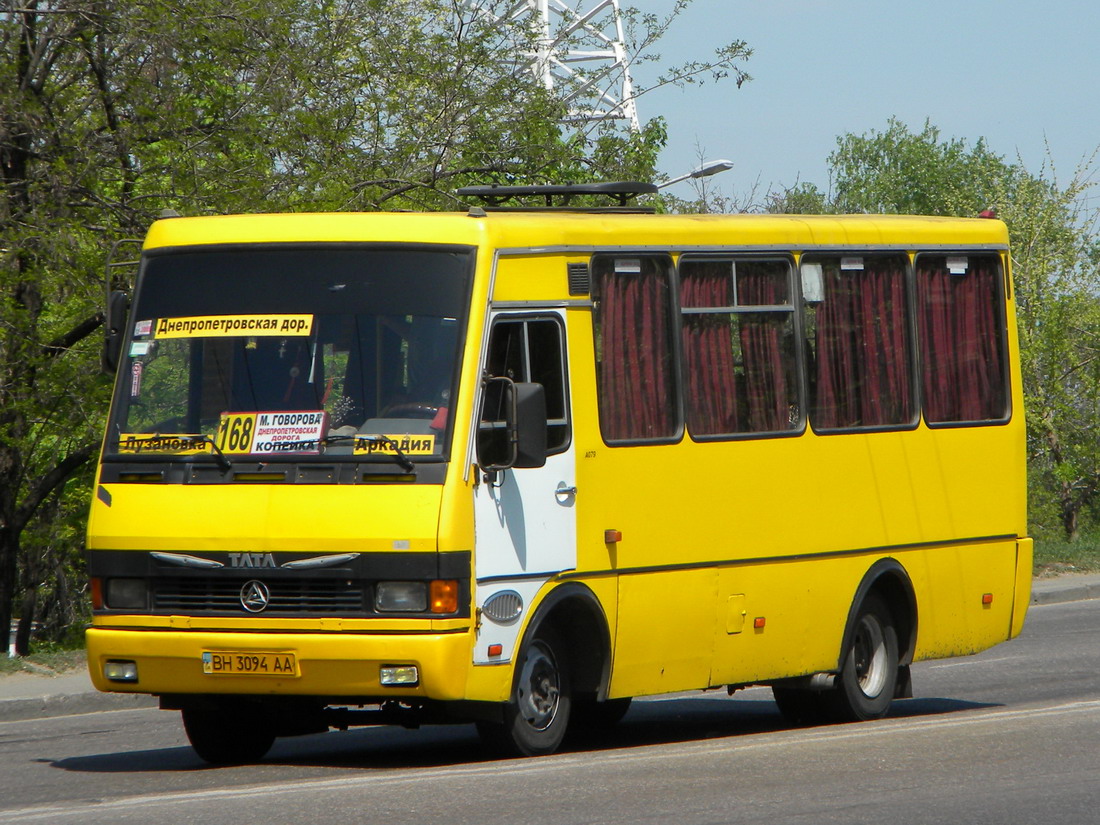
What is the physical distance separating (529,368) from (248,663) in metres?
2.07

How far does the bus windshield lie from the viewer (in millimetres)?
9156

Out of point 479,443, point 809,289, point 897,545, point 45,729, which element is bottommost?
point 45,729

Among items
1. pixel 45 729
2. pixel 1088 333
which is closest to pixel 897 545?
pixel 45 729

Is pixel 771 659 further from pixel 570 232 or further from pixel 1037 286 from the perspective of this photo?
pixel 1037 286

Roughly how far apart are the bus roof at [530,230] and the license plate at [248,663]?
7.01 ft

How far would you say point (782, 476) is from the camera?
1124 cm

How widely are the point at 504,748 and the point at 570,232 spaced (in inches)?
107

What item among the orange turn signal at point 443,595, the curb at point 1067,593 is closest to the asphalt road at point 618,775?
the orange turn signal at point 443,595

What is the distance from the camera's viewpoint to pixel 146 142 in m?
18.4

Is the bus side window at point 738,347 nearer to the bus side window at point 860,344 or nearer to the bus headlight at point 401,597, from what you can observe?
the bus side window at point 860,344

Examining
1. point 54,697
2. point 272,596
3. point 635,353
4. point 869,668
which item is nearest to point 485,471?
point 272,596

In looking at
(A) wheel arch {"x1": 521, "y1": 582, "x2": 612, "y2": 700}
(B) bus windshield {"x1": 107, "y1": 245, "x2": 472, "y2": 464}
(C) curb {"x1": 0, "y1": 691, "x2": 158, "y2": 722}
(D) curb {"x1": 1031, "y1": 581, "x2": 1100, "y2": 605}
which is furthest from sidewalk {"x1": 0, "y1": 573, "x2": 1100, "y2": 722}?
(D) curb {"x1": 1031, "y1": 581, "x2": 1100, "y2": 605}

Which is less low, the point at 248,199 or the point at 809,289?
the point at 248,199

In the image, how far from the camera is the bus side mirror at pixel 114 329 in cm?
988
